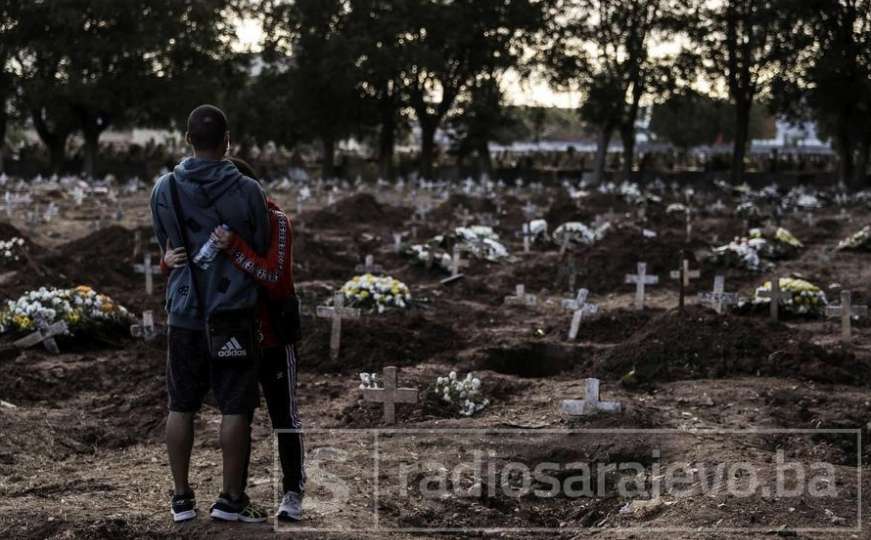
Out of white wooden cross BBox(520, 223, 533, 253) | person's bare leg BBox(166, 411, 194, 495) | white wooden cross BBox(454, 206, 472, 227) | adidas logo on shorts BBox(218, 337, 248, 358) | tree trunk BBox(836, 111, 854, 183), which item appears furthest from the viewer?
tree trunk BBox(836, 111, 854, 183)

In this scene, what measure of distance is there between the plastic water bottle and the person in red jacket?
3 cm

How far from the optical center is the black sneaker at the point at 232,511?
6145 mm

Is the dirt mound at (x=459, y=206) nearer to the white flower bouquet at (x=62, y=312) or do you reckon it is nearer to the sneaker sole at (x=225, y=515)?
the white flower bouquet at (x=62, y=312)

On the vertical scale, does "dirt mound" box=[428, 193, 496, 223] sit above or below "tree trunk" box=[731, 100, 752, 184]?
below

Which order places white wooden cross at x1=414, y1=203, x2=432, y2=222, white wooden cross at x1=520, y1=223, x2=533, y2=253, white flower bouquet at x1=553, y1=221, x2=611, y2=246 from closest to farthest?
white flower bouquet at x1=553, y1=221, x2=611, y2=246, white wooden cross at x1=520, y1=223, x2=533, y2=253, white wooden cross at x1=414, y1=203, x2=432, y2=222

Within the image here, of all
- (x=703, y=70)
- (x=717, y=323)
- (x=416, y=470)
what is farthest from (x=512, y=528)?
(x=703, y=70)

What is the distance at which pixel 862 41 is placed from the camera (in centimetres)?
4741

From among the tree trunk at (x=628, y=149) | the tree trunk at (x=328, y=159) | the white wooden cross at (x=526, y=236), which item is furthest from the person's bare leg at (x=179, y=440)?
the tree trunk at (x=328, y=159)

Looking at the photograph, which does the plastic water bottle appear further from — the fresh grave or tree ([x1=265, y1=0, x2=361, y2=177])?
tree ([x1=265, y1=0, x2=361, y2=177])

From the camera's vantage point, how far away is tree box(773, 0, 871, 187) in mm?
46656

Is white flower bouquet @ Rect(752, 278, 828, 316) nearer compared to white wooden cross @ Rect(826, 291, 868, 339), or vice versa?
white wooden cross @ Rect(826, 291, 868, 339)

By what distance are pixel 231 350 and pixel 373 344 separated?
20.0ft

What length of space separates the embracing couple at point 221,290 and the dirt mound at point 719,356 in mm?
5263

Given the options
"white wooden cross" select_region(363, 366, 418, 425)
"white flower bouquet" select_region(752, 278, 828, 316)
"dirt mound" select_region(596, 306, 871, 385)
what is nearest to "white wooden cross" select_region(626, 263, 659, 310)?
"white flower bouquet" select_region(752, 278, 828, 316)
